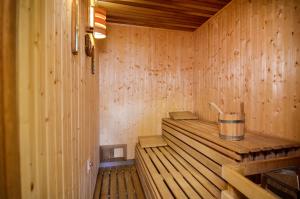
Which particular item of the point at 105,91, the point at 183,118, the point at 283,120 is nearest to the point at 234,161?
the point at 283,120

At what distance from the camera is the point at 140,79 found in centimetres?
349

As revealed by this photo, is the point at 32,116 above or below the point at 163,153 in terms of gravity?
above

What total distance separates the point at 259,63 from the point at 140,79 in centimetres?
219

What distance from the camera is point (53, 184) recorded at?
0.90m

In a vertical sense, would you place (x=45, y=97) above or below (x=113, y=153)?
above

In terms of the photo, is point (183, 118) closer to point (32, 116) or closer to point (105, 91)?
point (105, 91)

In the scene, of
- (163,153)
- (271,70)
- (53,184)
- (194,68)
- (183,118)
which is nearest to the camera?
(53,184)

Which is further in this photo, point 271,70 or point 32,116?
point 271,70

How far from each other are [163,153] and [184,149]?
0.42 m

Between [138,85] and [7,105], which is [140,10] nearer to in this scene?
[138,85]

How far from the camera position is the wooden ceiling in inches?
102

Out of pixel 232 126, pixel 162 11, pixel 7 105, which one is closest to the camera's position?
pixel 7 105

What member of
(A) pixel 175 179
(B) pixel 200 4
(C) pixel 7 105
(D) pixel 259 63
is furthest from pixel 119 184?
(B) pixel 200 4

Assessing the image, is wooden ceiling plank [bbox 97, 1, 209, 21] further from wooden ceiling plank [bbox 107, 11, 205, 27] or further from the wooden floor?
the wooden floor
